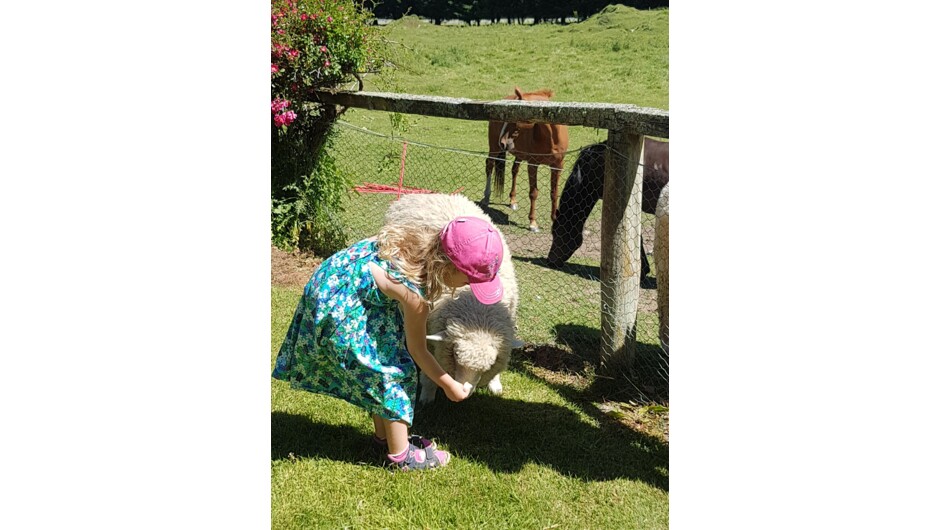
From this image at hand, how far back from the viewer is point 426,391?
3779mm

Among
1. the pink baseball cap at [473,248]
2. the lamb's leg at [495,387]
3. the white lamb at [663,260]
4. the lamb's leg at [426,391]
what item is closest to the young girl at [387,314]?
the pink baseball cap at [473,248]

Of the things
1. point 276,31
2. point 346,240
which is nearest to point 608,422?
point 346,240

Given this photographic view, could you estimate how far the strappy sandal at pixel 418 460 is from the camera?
3055 mm

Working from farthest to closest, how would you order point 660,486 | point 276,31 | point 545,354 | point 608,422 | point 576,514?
point 276,31
point 545,354
point 608,422
point 660,486
point 576,514

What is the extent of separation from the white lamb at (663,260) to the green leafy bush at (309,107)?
324cm

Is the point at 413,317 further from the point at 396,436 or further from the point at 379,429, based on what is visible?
the point at 379,429

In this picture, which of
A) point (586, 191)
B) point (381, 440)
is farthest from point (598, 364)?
point (586, 191)

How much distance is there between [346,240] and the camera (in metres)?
6.68

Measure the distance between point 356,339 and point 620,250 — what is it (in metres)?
1.78

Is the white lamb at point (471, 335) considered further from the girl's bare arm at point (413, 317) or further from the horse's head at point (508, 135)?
the horse's head at point (508, 135)

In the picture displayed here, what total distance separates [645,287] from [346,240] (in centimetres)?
273

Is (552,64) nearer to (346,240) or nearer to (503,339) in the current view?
(346,240)

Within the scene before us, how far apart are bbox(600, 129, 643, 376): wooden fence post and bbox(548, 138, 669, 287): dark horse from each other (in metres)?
2.15

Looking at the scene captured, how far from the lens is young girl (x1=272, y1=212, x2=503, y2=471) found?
2.68 m
